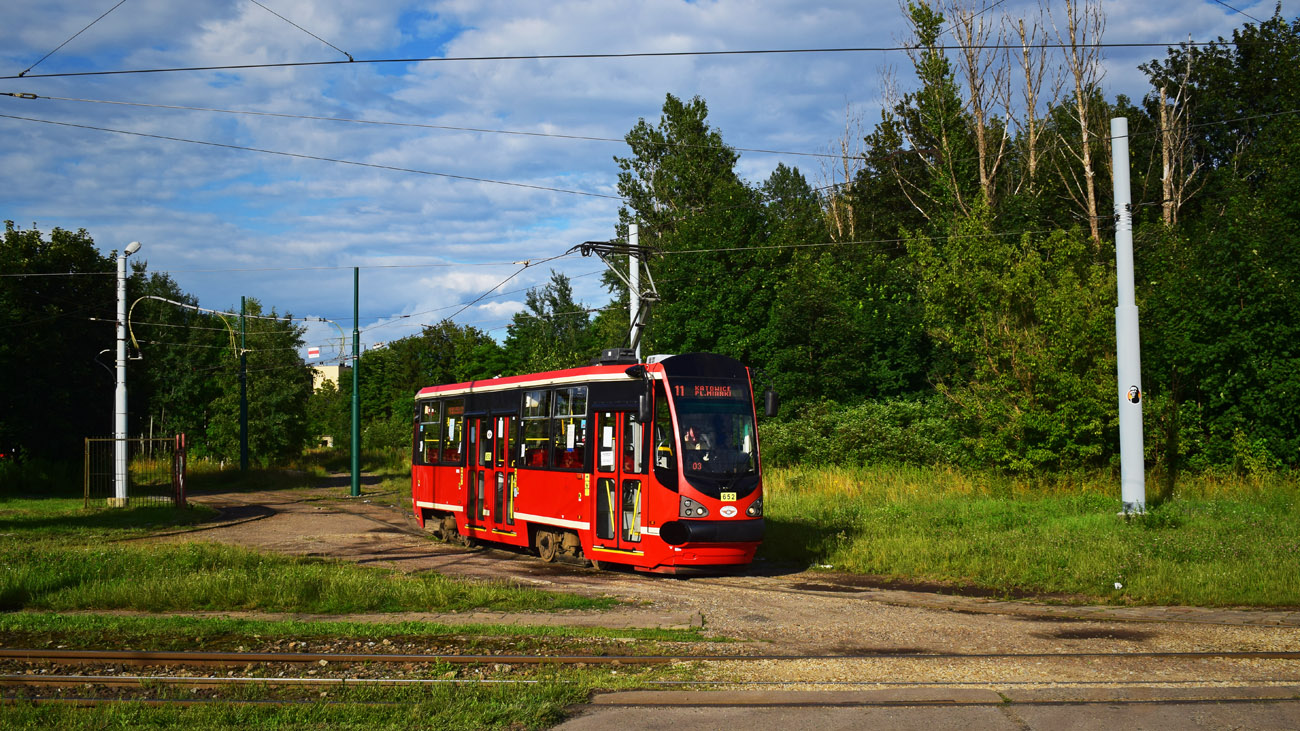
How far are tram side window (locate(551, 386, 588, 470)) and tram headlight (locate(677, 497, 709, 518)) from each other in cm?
239

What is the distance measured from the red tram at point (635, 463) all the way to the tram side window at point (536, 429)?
1.0 inches

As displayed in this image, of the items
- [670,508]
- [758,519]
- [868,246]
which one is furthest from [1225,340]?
[868,246]

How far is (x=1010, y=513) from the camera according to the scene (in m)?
19.8

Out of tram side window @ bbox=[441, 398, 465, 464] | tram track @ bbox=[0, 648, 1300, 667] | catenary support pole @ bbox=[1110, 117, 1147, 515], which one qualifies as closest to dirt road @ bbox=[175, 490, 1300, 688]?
tram track @ bbox=[0, 648, 1300, 667]

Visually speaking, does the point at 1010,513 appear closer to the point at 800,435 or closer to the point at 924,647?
the point at 924,647

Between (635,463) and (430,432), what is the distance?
30.8 ft

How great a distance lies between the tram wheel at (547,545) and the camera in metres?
18.2

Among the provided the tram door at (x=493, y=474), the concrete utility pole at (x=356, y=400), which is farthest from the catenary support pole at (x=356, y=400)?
the tram door at (x=493, y=474)

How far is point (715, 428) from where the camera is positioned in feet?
51.2

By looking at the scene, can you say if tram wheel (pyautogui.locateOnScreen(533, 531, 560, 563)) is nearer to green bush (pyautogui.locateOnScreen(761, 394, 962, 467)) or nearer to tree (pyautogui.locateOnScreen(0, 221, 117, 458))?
green bush (pyautogui.locateOnScreen(761, 394, 962, 467))

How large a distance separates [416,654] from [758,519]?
268 inches

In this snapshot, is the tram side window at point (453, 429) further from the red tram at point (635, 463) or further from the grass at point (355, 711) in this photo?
the grass at point (355, 711)

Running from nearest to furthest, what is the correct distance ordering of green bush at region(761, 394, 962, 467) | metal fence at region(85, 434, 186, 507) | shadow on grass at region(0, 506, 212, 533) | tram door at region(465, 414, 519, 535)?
tram door at region(465, 414, 519, 535)
shadow on grass at region(0, 506, 212, 533)
metal fence at region(85, 434, 186, 507)
green bush at region(761, 394, 962, 467)

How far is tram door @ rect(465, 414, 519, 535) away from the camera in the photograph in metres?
19.5
